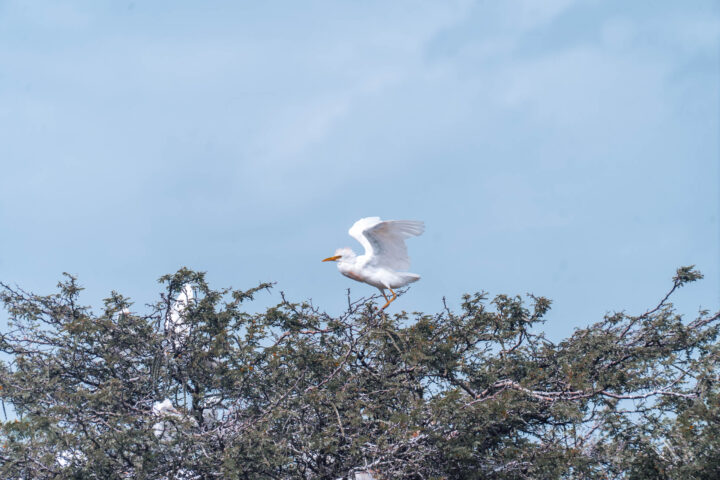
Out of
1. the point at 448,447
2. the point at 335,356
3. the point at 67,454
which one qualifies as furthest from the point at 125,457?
the point at 448,447

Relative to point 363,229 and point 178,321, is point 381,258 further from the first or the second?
point 178,321

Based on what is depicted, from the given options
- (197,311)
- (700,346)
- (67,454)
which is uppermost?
(197,311)

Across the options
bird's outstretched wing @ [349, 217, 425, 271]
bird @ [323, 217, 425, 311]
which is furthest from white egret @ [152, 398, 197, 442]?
bird's outstretched wing @ [349, 217, 425, 271]

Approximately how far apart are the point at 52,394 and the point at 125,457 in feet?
3.62

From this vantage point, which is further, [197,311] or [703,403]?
[197,311]

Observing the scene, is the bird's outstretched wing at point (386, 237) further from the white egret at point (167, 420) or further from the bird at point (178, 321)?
the white egret at point (167, 420)

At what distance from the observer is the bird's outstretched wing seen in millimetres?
7829

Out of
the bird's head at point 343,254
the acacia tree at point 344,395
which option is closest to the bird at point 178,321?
the acacia tree at point 344,395

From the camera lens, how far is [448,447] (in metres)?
5.93

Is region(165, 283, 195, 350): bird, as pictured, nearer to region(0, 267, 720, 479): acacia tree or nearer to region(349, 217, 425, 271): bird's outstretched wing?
region(0, 267, 720, 479): acacia tree

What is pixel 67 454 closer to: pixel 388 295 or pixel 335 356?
pixel 335 356

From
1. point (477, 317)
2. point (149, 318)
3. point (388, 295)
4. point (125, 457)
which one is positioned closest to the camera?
point (125, 457)

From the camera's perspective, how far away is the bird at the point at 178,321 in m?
6.69

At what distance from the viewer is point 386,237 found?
801 centimetres
